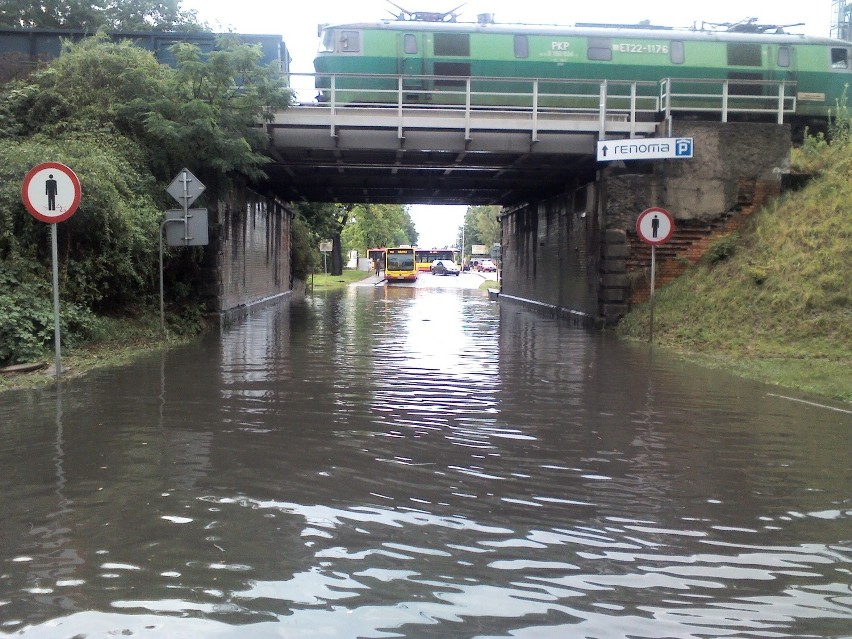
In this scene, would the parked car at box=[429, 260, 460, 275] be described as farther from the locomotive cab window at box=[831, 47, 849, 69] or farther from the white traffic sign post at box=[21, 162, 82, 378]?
the white traffic sign post at box=[21, 162, 82, 378]

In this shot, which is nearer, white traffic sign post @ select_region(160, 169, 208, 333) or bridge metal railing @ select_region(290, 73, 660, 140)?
white traffic sign post @ select_region(160, 169, 208, 333)

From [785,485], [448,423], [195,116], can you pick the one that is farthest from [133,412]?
[195,116]

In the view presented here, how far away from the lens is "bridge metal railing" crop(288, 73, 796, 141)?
20.8 m

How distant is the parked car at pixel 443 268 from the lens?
302 ft

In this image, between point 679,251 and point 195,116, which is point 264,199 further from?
point 679,251

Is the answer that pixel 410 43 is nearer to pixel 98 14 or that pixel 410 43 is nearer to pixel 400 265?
pixel 98 14

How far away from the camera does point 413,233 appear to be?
18175 centimetres

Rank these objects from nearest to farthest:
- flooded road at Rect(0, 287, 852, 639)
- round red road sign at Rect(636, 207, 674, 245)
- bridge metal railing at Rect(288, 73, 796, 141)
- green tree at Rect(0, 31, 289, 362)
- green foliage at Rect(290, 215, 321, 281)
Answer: flooded road at Rect(0, 287, 852, 639) → green tree at Rect(0, 31, 289, 362) → round red road sign at Rect(636, 207, 674, 245) → bridge metal railing at Rect(288, 73, 796, 141) → green foliage at Rect(290, 215, 321, 281)

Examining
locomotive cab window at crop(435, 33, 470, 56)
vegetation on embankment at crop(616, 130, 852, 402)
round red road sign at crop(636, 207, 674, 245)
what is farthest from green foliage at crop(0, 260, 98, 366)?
locomotive cab window at crop(435, 33, 470, 56)

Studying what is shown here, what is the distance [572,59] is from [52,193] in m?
18.0

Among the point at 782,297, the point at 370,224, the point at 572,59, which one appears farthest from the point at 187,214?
the point at 370,224

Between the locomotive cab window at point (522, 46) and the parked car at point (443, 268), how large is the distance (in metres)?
66.5

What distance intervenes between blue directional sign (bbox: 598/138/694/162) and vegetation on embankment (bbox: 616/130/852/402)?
246 centimetres

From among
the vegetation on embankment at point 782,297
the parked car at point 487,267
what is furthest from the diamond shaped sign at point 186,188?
the parked car at point 487,267
